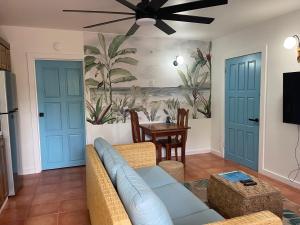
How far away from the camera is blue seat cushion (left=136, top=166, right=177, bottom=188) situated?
2.36 m

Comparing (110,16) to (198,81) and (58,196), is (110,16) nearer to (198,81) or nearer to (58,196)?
(198,81)

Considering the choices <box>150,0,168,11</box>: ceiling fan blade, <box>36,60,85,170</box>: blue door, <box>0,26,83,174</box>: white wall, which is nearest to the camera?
<box>150,0,168,11</box>: ceiling fan blade

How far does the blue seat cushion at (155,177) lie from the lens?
2.36m

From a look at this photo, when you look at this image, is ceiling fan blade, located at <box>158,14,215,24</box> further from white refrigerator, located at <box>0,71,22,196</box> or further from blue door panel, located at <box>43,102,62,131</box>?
blue door panel, located at <box>43,102,62,131</box>

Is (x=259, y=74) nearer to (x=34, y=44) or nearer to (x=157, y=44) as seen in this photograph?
(x=157, y=44)

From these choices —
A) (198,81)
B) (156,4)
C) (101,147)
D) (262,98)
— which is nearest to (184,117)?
(198,81)

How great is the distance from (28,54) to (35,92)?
2.10 feet

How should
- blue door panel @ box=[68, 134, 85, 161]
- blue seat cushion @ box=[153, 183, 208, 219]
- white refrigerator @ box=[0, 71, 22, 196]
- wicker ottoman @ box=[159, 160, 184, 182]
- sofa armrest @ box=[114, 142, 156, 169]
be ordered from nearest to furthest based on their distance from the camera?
blue seat cushion @ box=[153, 183, 208, 219], sofa armrest @ box=[114, 142, 156, 169], white refrigerator @ box=[0, 71, 22, 196], wicker ottoman @ box=[159, 160, 184, 182], blue door panel @ box=[68, 134, 85, 161]

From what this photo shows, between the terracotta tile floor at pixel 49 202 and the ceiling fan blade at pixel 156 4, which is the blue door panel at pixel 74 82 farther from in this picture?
the ceiling fan blade at pixel 156 4

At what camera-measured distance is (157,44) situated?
4.73 metres

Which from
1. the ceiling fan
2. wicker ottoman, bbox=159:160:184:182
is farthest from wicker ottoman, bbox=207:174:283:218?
the ceiling fan

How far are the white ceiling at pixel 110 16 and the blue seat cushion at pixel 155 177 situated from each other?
1.97m

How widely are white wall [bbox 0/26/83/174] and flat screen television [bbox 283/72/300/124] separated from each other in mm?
3396

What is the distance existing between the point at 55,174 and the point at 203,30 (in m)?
3.62
